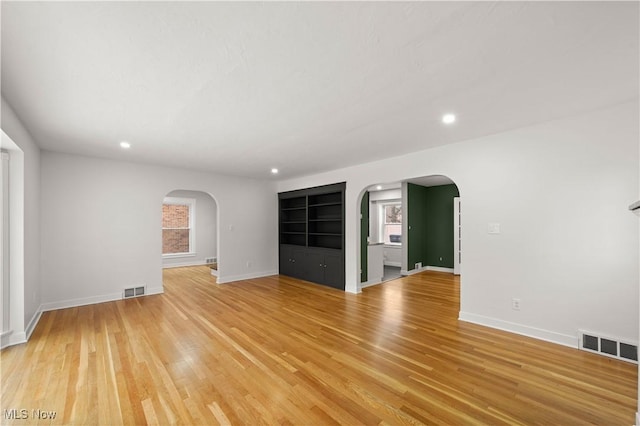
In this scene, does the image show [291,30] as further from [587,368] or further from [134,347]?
[587,368]

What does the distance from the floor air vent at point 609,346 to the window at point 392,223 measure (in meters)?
6.01

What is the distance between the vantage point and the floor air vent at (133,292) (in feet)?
15.7

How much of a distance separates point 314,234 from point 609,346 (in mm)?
4841

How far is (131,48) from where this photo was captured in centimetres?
168

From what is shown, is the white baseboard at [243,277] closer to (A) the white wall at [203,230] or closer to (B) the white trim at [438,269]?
(A) the white wall at [203,230]

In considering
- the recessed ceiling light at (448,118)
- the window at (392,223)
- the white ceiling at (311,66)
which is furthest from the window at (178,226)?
the recessed ceiling light at (448,118)

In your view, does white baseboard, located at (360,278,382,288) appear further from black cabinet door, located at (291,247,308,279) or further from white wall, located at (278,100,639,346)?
white wall, located at (278,100,639,346)

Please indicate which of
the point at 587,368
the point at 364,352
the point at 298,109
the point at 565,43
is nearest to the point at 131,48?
the point at 298,109

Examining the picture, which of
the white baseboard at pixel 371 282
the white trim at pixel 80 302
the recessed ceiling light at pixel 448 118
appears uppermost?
the recessed ceiling light at pixel 448 118

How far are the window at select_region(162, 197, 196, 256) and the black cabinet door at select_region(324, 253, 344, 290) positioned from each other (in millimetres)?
5282

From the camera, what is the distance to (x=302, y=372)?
236cm

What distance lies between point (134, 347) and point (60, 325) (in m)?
1.62

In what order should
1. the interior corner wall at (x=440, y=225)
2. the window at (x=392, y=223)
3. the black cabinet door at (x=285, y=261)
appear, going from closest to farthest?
the black cabinet door at (x=285, y=261)
the interior corner wall at (x=440, y=225)
the window at (x=392, y=223)

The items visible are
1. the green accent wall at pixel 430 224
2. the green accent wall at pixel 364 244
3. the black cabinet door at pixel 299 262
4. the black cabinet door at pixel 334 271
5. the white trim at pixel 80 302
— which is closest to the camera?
the white trim at pixel 80 302
